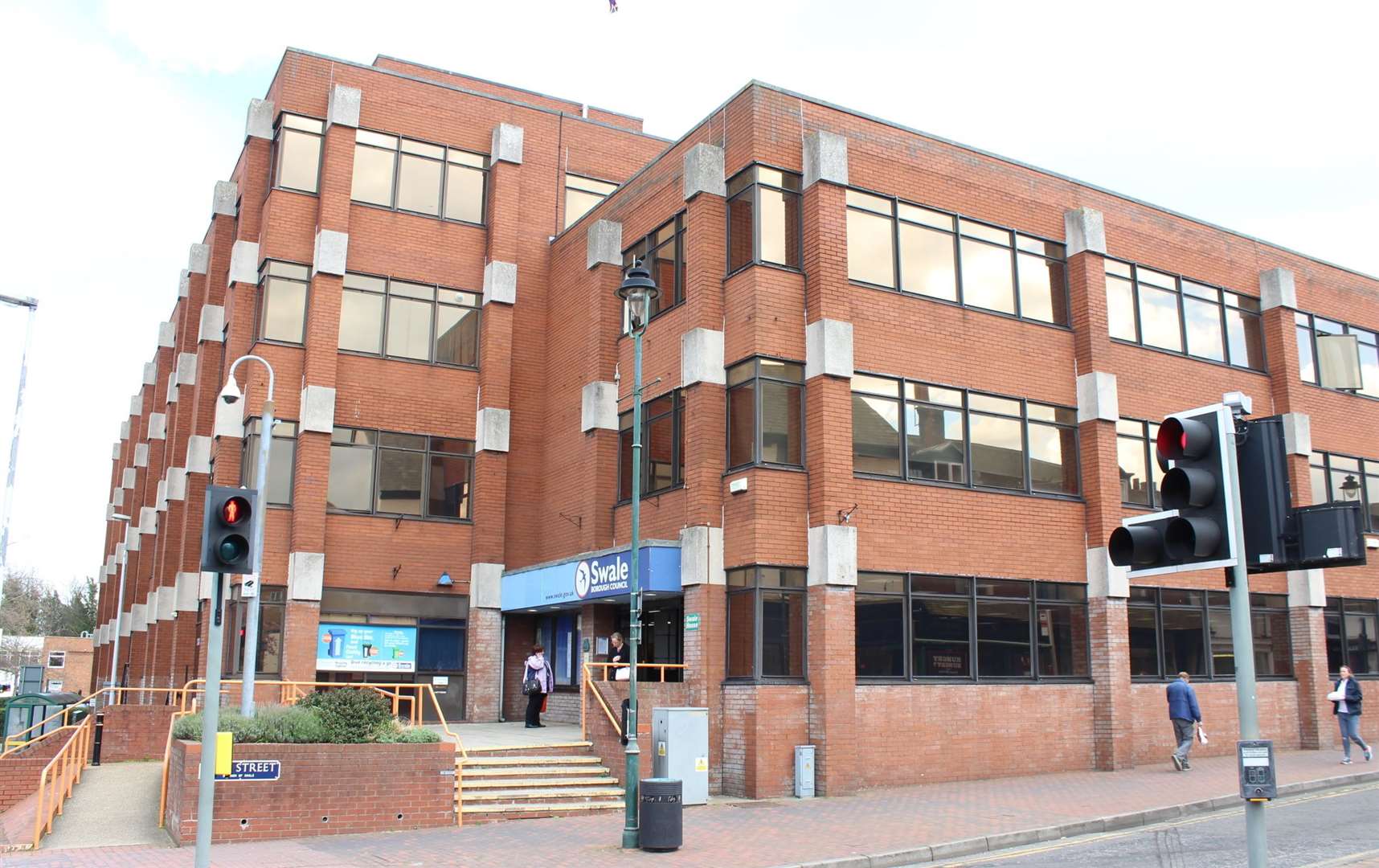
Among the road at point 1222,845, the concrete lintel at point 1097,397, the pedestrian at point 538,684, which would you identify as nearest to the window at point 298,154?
the pedestrian at point 538,684

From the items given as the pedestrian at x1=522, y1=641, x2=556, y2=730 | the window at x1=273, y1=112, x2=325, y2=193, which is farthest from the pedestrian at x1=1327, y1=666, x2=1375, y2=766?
the window at x1=273, y1=112, x2=325, y2=193

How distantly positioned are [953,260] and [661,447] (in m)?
6.91

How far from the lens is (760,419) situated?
20.7m

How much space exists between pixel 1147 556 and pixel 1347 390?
26.7 metres

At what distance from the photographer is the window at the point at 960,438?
70.9 ft

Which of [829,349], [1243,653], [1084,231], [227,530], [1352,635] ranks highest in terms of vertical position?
[1084,231]

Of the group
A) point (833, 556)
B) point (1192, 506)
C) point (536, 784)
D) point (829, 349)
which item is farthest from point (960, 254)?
point (1192, 506)

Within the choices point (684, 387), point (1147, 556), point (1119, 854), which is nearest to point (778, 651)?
point (684, 387)

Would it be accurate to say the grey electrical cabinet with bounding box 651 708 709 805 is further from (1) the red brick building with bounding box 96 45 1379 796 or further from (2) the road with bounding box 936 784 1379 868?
(2) the road with bounding box 936 784 1379 868

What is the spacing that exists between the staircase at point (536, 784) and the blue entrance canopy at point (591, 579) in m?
3.08

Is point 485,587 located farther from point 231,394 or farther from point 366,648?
point 231,394

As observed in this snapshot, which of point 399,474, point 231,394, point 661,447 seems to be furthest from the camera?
point 399,474

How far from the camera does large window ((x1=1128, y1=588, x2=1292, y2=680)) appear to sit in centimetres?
2414

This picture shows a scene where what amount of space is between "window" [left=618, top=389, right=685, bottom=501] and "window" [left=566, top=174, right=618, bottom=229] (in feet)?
28.1
